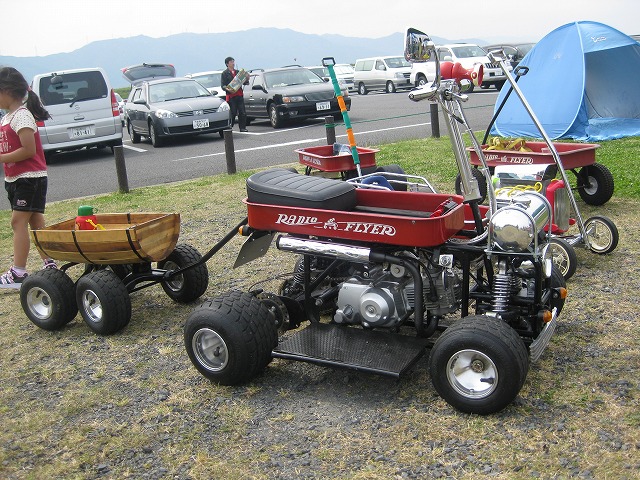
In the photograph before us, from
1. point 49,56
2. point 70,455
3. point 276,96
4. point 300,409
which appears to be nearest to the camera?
point 70,455

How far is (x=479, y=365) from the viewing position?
3.63m

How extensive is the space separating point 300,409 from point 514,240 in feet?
4.83

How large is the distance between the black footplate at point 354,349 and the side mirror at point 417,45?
63.2 inches

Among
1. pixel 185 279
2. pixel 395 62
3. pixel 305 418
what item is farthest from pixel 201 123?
pixel 395 62

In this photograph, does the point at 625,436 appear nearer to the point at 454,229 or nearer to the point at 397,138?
the point at 454,229

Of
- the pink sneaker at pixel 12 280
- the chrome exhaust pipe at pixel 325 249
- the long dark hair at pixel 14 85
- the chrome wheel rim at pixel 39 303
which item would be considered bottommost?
the pink sneaker at pixel 12 280

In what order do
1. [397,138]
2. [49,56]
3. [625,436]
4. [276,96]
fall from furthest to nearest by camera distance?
[49,56], [276,96], [397,138], [625,436]

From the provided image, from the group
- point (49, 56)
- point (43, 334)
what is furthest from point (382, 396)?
point (49, 56)

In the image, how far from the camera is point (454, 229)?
395 cm

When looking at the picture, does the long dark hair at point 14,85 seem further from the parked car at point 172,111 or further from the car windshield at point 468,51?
the car windshield at point 468,51

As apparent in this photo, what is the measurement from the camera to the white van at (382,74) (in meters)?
30.6

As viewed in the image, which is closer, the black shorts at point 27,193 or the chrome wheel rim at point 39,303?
the chrome wheel rim at point 39,303

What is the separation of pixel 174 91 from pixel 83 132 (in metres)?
3.01

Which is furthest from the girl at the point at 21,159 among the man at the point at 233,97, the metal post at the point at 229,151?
the man at the point at 233,97
